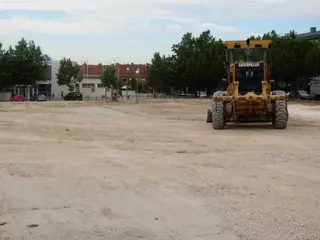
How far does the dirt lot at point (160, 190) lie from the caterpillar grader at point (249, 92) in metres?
4.75

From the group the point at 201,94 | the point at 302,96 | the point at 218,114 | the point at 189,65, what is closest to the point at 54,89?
the point at 201,94

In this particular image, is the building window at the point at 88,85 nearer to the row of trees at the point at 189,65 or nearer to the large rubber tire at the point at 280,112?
the row of trees at the point at 189,65

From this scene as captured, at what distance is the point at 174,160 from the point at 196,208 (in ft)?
17.9

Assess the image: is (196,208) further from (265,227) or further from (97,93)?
(97,93)

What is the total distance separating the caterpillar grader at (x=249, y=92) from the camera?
22734 millimetres

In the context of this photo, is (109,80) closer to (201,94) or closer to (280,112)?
(201,94)

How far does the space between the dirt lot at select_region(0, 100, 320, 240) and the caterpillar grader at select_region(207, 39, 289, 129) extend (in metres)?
4.75

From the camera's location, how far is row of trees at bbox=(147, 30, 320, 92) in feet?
213

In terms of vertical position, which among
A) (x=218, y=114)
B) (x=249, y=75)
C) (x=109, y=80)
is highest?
(x=109, y=80)

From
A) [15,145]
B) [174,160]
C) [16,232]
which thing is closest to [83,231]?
[16,232]

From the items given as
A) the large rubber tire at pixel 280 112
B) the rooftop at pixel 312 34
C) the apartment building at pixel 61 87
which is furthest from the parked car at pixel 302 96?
the large rubber tire at pixel 280 112

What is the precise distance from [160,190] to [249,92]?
47.3 ft

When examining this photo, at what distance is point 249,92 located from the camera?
76.4 feet

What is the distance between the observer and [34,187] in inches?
391
